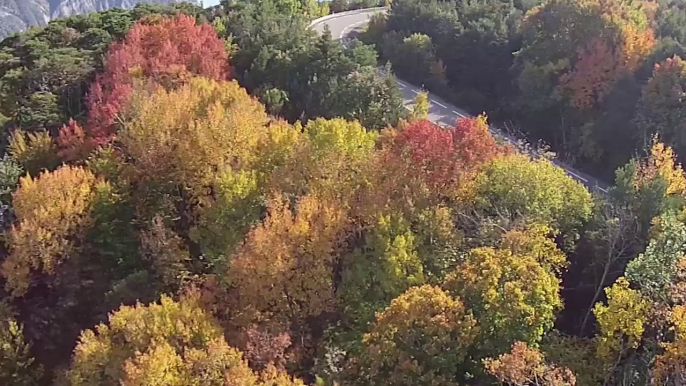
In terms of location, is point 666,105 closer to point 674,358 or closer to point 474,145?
point 474,145

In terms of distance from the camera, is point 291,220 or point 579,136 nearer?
point 291,220

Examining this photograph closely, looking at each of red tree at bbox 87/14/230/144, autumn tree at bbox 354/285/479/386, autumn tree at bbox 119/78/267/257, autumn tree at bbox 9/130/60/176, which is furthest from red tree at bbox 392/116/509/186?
autumn tree at bbox 9/130/60/176

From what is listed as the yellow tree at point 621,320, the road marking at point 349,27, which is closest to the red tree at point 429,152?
the yellow tree at point 621,320

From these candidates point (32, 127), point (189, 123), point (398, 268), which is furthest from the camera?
point (32, 127)

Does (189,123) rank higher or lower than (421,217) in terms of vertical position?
higher

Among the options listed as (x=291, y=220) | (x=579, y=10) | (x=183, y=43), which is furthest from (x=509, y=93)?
(x=291, y=220)

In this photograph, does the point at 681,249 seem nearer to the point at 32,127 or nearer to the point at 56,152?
the point at 56,152

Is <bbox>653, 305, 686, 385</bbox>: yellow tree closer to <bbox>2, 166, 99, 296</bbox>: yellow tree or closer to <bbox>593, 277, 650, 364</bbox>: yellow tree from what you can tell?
<bbox>593, 277, 650, 364</bbox>: yellow tree
